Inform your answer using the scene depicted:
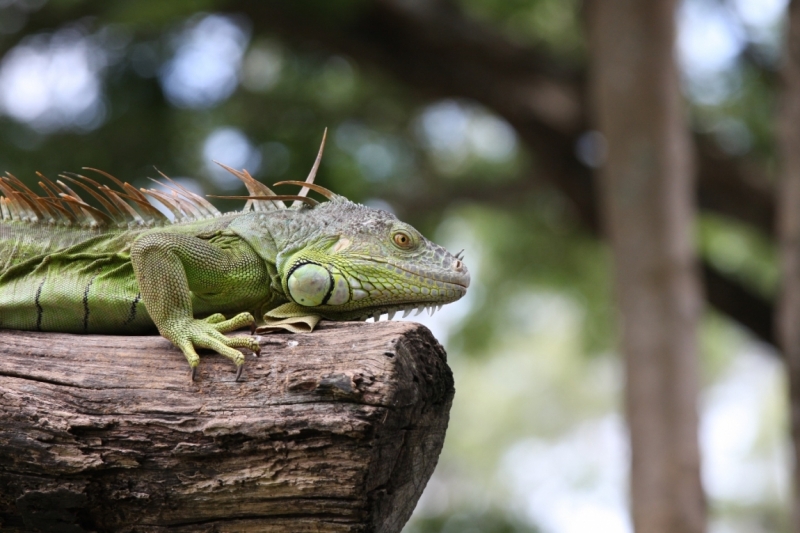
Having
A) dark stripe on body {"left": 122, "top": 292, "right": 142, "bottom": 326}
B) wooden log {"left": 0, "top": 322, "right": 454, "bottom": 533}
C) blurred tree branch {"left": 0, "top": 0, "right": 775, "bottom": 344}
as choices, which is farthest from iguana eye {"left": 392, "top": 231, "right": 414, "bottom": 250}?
blurred tree branch {"left": 0, "top": 0, "right": 775, "bottom": 344}

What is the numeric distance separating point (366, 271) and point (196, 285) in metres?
0.61

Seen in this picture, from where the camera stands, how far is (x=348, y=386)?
209 cm

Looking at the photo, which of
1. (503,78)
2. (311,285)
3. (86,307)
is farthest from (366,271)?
(503,78)

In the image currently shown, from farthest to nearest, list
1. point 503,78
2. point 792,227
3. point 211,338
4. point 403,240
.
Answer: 1. point 503,78
2. point 792,227
3. point 403,240
4. point 211,338

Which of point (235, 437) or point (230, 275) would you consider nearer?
point (235, 437)

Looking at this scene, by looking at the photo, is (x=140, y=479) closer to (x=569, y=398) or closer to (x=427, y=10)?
(x=427, y=10)

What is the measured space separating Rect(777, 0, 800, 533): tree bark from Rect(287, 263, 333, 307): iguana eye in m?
4.61

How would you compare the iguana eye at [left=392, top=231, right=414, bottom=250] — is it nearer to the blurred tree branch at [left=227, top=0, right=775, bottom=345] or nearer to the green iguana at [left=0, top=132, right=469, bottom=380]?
the green iguana at [left=0, top=132, right=469, bottom=380]

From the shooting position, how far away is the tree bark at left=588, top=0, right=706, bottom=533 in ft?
21.4

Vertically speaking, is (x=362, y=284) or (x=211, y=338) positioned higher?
(x=362, y=284)

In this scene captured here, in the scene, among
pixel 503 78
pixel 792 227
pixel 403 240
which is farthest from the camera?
pixel 503 78

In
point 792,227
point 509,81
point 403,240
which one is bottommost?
point 403,240

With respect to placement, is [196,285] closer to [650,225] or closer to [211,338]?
[211,338]

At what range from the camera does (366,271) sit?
2.61 m
